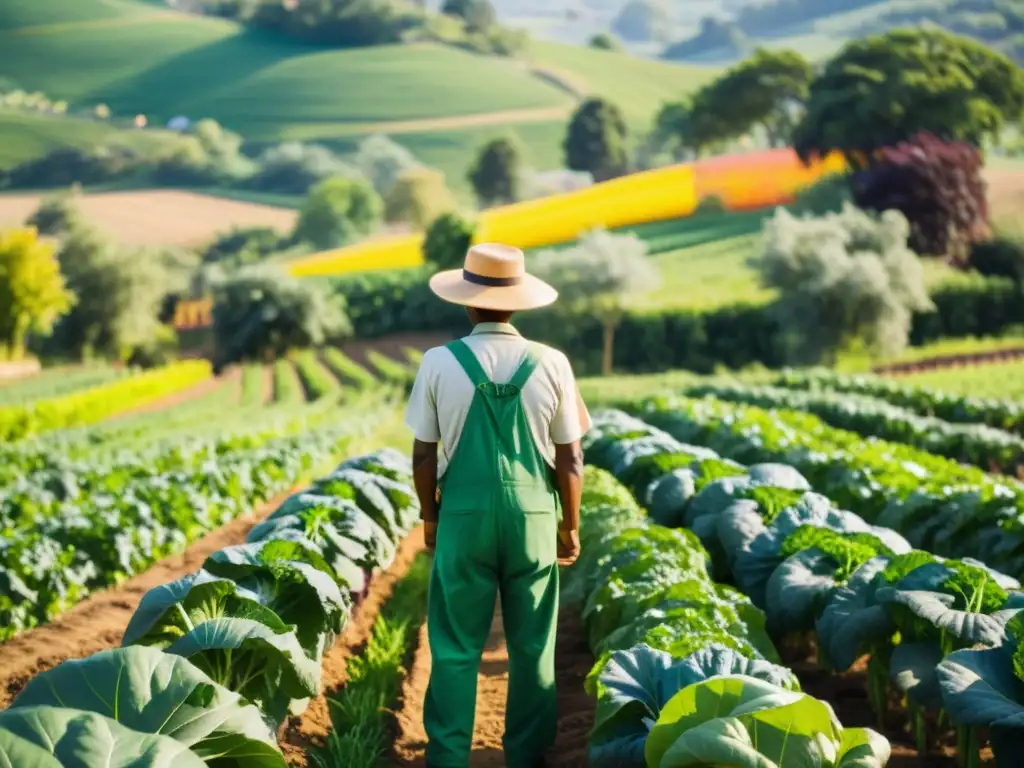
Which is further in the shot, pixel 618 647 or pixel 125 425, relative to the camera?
pixel 125 425

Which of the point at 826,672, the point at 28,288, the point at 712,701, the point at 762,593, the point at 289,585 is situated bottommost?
the point at 28,288

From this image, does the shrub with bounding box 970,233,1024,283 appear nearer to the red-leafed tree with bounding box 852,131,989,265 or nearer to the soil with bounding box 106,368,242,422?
the red-leafed tree with bounding box 852,131,989,265

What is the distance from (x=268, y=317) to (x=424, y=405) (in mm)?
49000

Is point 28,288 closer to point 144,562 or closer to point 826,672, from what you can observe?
point 144,562

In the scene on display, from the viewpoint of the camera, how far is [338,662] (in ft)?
22.7

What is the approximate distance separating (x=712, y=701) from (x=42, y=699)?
2.05 meters

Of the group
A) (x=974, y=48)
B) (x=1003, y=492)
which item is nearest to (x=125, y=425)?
(x=1003, y=492)

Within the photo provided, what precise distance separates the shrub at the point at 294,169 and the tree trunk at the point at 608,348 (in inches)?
1224

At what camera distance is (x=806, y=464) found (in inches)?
422

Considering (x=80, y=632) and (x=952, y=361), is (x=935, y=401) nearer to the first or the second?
(x=80, y=632)

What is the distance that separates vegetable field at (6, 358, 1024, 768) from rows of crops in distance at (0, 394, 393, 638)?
3 cm

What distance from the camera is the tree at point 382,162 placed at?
7288 centimetres

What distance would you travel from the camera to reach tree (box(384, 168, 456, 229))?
7094 cm

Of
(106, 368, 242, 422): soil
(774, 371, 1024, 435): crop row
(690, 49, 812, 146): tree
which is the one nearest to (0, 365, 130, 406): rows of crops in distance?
(106, 368, 242, 422): soil
